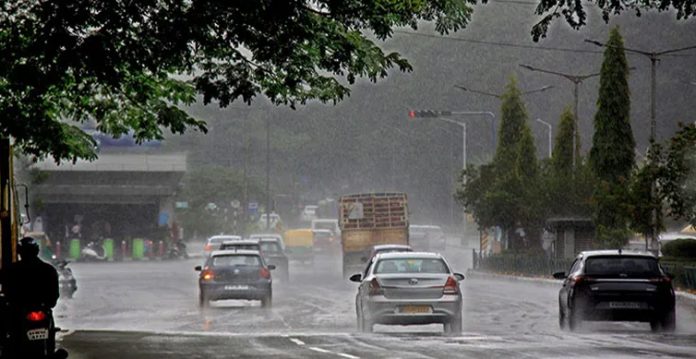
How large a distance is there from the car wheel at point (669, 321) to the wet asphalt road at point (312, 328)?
0.48m

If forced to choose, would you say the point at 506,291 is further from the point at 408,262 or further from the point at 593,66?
the point at 593,66

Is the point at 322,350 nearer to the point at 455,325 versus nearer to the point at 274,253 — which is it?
the point at 455,325

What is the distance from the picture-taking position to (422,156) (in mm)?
155000

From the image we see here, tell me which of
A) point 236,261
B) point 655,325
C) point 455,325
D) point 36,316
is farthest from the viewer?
point 236,261

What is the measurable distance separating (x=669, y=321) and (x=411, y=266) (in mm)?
4780

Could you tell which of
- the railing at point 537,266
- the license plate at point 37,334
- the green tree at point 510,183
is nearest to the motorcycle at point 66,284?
the railing at point 537,266

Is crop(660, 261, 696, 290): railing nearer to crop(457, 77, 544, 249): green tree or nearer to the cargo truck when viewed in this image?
the cargo truck

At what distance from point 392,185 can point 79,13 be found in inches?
5528

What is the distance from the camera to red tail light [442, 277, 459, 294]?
27781 millimetres

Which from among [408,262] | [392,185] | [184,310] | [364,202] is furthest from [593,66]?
[408,262]

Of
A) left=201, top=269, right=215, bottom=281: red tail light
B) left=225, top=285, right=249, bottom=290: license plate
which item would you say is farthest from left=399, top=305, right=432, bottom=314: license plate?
left=201, top=269, right=215, bottom=281: red tail light

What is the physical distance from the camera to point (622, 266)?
2870 cm

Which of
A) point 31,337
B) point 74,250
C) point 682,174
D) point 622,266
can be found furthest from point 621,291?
point 74,250

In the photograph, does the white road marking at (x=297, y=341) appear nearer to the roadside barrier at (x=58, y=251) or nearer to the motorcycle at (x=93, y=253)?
the motorcycle at (x=93, y=253)
